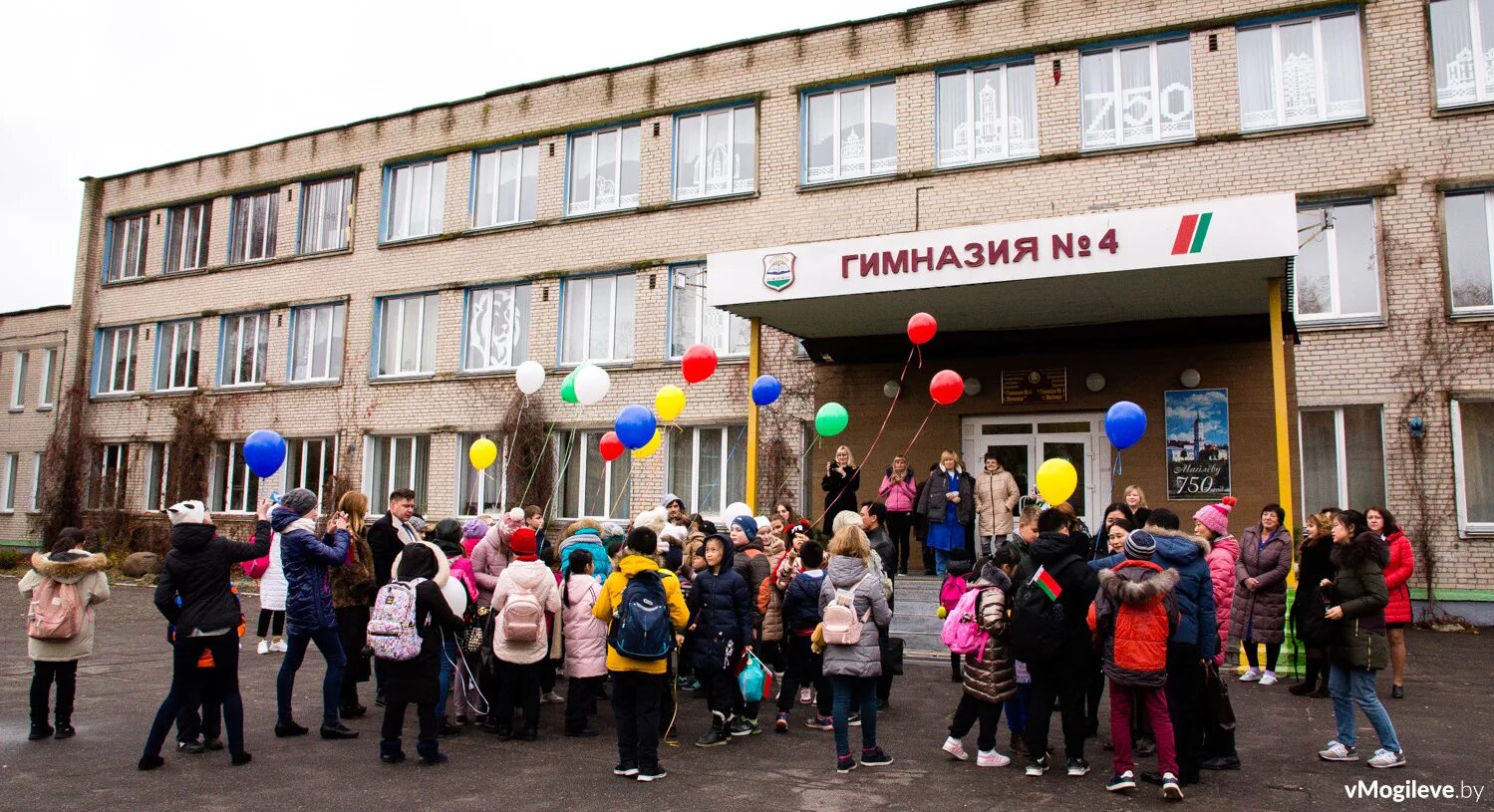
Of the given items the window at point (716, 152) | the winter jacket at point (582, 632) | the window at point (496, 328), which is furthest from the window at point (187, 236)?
the winter jacket at point (582, 632)

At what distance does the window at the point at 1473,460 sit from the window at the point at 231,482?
77.4 ft

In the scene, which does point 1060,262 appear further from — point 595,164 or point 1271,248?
point 595,164

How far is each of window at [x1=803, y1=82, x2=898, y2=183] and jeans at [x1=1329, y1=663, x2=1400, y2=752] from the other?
481 inches

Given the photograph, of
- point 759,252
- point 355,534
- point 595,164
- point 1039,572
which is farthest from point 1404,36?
point 355,534

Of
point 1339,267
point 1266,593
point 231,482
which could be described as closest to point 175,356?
point 231,482

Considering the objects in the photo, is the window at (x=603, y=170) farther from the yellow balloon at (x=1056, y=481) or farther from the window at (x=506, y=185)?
the yellow balloon at (x=1056, y=481)

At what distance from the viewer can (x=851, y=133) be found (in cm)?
1775

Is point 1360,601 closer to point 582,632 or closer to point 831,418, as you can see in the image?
point 582,632

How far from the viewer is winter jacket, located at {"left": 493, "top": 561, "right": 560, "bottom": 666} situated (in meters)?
7.30

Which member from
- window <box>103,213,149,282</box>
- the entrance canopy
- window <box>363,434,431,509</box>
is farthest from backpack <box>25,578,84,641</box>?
window <box>103,213,149,282</box>

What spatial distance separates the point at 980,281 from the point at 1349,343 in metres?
6.34

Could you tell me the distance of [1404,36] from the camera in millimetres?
14195

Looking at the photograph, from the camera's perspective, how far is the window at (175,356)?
82.5ft

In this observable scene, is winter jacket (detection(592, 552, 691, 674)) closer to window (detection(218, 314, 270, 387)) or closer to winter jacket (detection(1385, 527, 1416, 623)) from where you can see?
winter jacket (detection(1385, 527, 1416, 623))
